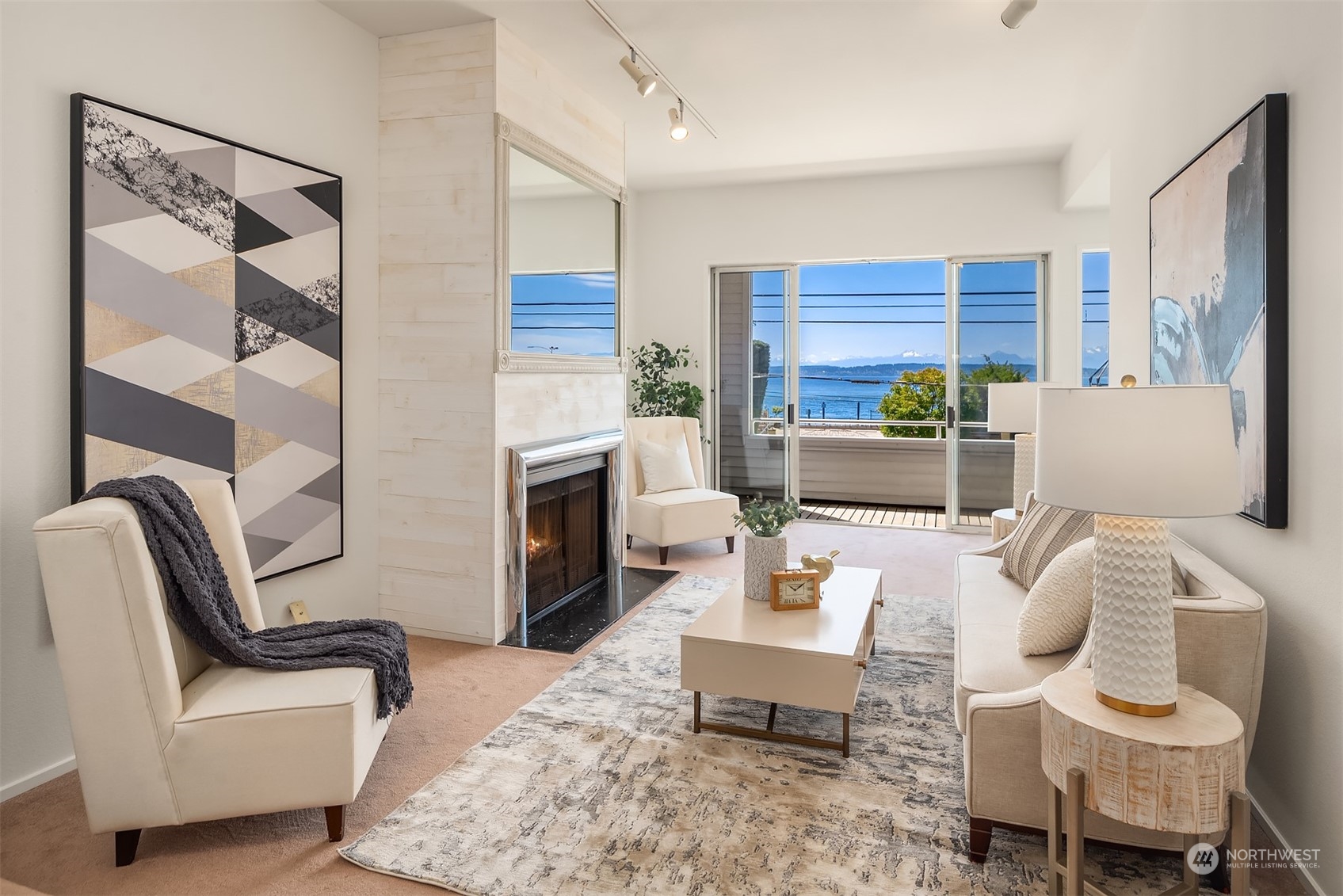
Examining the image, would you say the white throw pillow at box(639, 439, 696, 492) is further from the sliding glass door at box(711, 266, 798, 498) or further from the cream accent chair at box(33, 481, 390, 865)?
the cream accent chair at box(33, 481, 390, 865)

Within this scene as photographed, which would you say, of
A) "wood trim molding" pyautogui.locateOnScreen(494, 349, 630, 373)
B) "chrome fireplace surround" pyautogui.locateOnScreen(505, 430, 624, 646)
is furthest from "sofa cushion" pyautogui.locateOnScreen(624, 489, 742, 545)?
"wood trim molding" pyautogui.locateOnScreen(494, 349, 630, 373)

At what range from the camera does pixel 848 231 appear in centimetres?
617

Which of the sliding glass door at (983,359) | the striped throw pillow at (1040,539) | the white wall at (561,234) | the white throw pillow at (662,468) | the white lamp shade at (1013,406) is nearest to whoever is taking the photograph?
the striped throw pillow at (1040,539)

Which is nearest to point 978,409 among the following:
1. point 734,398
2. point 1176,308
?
point 734,398

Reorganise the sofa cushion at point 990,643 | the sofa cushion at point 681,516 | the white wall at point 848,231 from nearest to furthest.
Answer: the sofa cushion at point 990,643 < the sofa cushion at point 681,516 < the white wall at point 848,231

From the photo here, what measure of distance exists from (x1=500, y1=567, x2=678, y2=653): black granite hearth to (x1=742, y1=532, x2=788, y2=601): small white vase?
944 mm

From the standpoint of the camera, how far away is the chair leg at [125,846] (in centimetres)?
185

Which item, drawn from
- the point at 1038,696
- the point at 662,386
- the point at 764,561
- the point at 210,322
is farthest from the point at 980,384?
the point at 210,322

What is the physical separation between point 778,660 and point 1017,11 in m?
2.55

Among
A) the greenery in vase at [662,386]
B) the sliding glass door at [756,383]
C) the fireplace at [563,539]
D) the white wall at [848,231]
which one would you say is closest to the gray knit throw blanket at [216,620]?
the fireplace at [563,539]

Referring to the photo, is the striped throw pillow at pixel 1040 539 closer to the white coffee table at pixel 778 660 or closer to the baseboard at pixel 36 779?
the white coffee table at pixel 778 660

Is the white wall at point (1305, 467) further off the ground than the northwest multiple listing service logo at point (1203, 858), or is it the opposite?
the white wall at point (1305, 467)

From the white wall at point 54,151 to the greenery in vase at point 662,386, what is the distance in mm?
3573

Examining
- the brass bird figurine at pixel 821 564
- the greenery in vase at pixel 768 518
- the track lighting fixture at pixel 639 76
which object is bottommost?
the brass bird figurine at pixel 821 564
